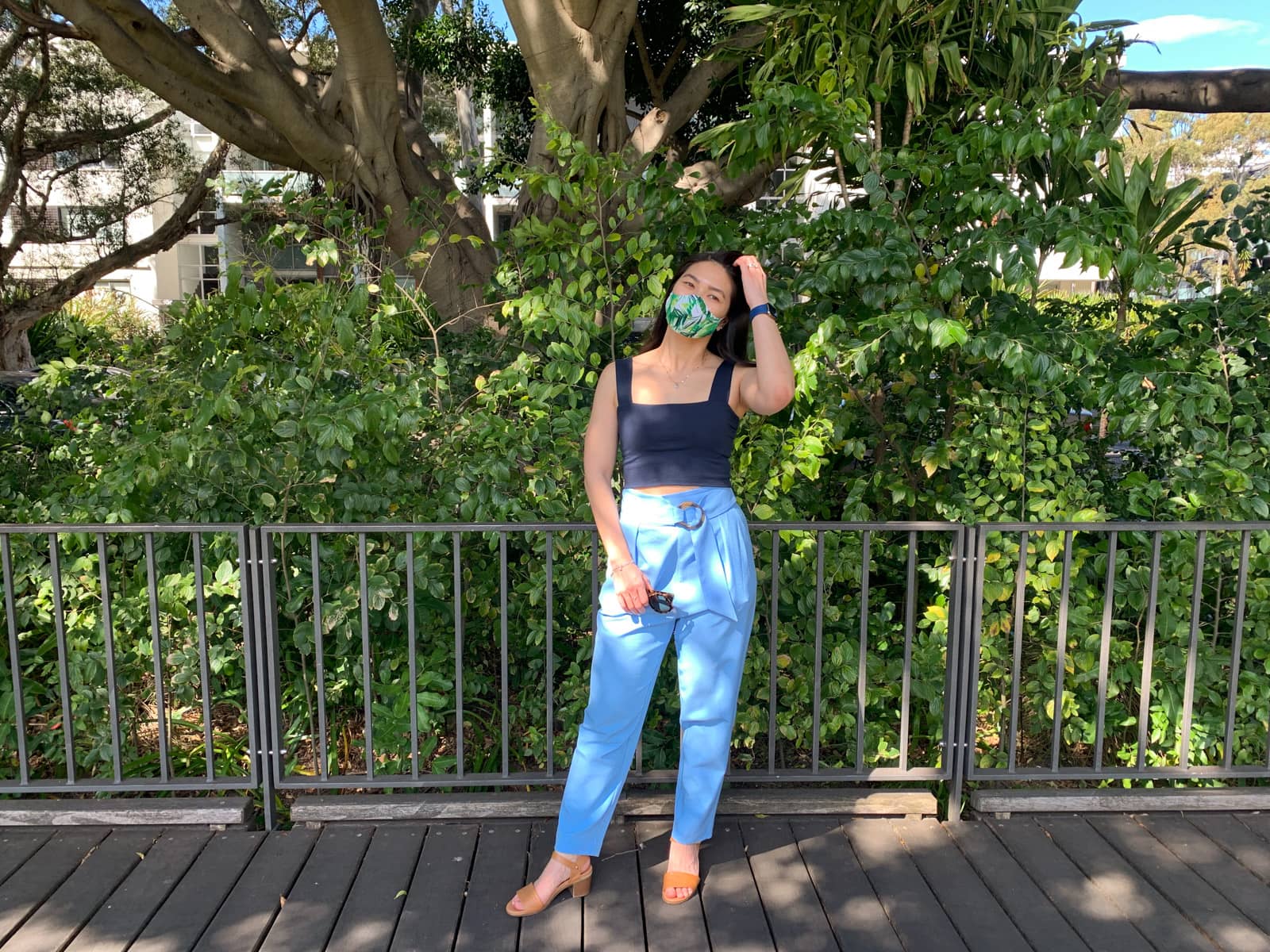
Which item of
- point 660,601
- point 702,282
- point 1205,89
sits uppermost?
point 1205,89

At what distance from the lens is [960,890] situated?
305 cm

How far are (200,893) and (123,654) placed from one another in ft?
3.62

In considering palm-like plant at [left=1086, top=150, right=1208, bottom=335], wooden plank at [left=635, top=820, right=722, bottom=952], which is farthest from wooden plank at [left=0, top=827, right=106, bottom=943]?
palm-like plant at [left=1086, top=150, right=1208, bottom=335]

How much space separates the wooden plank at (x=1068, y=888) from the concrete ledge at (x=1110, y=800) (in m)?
0.06

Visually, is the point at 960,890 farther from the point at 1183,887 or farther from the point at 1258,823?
the point at 1258,823

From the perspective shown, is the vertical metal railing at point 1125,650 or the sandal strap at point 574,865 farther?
the vertical metal railing at point 1125,650

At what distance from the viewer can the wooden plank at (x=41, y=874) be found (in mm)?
2875

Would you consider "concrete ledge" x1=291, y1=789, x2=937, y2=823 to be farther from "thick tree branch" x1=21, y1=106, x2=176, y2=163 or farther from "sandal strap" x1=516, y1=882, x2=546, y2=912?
"thick tree branch" x1=21, y1=106, x2=176, y2=163

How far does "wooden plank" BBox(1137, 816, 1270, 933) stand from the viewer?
2951mm

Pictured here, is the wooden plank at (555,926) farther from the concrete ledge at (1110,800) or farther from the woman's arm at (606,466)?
the concrete ledge at (1110,800)

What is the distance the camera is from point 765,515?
3.55m

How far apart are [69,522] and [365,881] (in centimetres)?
166

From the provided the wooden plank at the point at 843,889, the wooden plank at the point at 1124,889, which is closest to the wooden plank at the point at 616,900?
the wooden plank at the point at 843,889

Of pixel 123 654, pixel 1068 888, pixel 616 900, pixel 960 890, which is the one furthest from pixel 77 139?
pixel 1068 888
